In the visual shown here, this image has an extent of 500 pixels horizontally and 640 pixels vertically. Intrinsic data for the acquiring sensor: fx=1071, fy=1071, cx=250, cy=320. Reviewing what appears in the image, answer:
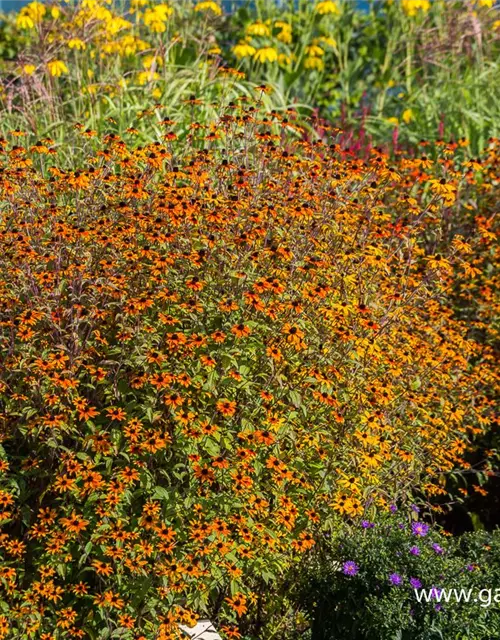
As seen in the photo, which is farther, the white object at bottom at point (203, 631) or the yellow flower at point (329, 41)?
the yellow flower at point (329, 41)

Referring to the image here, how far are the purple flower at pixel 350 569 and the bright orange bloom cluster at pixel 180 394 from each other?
0.65 feet

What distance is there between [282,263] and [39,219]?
3.21 feet

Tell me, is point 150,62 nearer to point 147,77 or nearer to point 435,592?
point 147,77

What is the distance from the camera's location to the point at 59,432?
3.61 metres

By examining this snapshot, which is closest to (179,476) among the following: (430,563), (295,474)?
(295,474)

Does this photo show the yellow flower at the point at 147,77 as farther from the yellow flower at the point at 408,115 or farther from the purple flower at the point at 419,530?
the purple flower at the point at 419,530

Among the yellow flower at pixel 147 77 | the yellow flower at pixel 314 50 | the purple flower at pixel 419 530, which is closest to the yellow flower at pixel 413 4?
the yellow flower at pixel 314 50

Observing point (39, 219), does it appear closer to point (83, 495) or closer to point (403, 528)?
point (83, 495)

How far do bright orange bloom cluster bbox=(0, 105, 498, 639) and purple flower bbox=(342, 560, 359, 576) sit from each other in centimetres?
20

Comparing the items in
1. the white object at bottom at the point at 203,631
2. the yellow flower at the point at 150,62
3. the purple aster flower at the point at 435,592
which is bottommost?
the white object at bottom at the point at 203,631

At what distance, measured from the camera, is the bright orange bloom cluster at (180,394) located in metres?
3.47

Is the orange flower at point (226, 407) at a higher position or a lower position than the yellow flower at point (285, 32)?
higher

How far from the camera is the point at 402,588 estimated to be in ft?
11.5

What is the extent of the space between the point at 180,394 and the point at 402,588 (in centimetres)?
98
